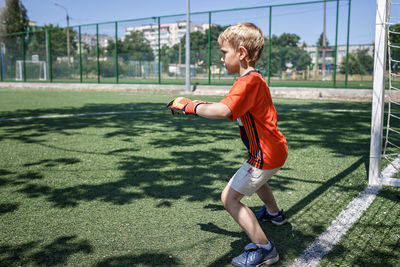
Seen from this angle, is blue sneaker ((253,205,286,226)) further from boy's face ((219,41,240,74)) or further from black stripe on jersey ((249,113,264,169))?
boy's face ((219,41,240,74))

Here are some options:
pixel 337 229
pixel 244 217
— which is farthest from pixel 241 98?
pixel 337 229

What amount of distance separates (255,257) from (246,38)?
1.44 m

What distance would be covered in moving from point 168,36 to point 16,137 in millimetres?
17184

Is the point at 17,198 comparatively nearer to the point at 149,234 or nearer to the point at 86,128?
the point at 149,234

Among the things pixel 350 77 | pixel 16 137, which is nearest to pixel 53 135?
pixel 16 137

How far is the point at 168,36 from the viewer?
22.9 meters

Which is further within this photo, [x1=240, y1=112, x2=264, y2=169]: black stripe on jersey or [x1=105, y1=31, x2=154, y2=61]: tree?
[x1=105, y1=31, x2=154, y2=61]: tree

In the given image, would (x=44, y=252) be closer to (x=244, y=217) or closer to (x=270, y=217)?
(x=244, y=217)

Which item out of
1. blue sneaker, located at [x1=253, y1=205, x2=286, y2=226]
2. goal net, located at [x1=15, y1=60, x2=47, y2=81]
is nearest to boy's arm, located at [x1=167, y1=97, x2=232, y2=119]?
blue sneaker, located at [x1=253, y1=205, x2=286, y2=226]

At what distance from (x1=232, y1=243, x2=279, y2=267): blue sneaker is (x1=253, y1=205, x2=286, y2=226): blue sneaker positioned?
614 mm

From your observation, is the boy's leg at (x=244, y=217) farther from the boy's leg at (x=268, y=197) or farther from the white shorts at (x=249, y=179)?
the boy's leg at (x=268, y=197)

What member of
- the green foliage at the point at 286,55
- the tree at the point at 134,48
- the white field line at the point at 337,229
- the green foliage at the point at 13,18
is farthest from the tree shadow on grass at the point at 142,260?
the green foliage at the point at 13,18

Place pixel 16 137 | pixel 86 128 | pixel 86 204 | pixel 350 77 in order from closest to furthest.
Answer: pixel 86 204 < pixel 16 137 < pixel 86 128 < pixel 350 77

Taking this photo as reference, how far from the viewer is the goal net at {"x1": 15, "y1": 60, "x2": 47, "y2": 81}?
30.7m
